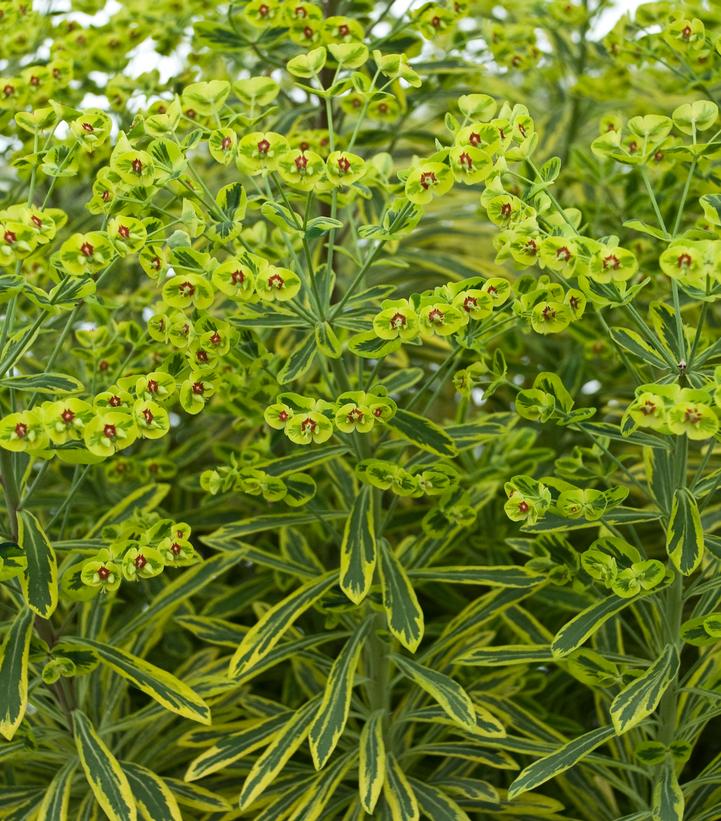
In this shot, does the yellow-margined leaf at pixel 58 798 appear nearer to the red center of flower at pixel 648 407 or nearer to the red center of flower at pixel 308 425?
the red center of flower at pixel 308 425

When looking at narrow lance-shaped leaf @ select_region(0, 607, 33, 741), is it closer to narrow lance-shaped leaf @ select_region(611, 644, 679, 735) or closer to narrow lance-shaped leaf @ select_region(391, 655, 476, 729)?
narrow lance-shaped leaf @ select_region(391, 655, 476, 729)

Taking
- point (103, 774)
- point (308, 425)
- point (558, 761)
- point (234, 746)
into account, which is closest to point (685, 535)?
point (558, 761)

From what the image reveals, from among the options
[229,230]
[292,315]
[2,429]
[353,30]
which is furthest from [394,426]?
[353,30]

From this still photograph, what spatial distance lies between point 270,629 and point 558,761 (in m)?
0.39

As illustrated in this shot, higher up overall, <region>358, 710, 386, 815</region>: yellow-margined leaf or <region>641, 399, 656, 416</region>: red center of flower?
<region>641, 399, 656, 416</region>: red center of flower

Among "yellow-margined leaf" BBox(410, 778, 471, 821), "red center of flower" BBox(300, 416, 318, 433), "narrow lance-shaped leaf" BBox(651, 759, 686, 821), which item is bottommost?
"yellow-margined leaf" BBox(410, 778, 471, 821)

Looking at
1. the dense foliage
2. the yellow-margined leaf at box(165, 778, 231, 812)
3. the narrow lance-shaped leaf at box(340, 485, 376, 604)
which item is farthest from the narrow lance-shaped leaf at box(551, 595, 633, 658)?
the yellow-margined leaf at box(165, 778, 231, 812)

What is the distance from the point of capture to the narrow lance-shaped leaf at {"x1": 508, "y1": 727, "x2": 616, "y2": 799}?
1.29 meters

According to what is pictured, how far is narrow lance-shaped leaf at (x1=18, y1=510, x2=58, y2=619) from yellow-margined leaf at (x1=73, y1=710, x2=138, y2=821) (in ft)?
0.78

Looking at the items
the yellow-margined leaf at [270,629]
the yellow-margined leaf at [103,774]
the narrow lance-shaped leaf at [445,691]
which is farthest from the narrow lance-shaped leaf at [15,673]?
the narrow lance-shaped leaf at [445,691]

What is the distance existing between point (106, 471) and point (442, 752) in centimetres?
64

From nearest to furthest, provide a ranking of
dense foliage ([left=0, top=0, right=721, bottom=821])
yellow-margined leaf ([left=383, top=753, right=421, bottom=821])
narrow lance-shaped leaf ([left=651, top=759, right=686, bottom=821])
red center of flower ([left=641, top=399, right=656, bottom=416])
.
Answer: red center of flower ([left=641, top=399, right=656, bottom=416]), dense foliage ([left=0, top=0, right=721, bottom=821]), narrow lance-shaped leaf ([left=651, top=759, right=686, bottom=821]), yellow-margined leaf ([left=383, top=753, right=421, bottom=821])

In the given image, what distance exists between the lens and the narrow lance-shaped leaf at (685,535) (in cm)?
123

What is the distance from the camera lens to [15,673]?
1.35 meters
